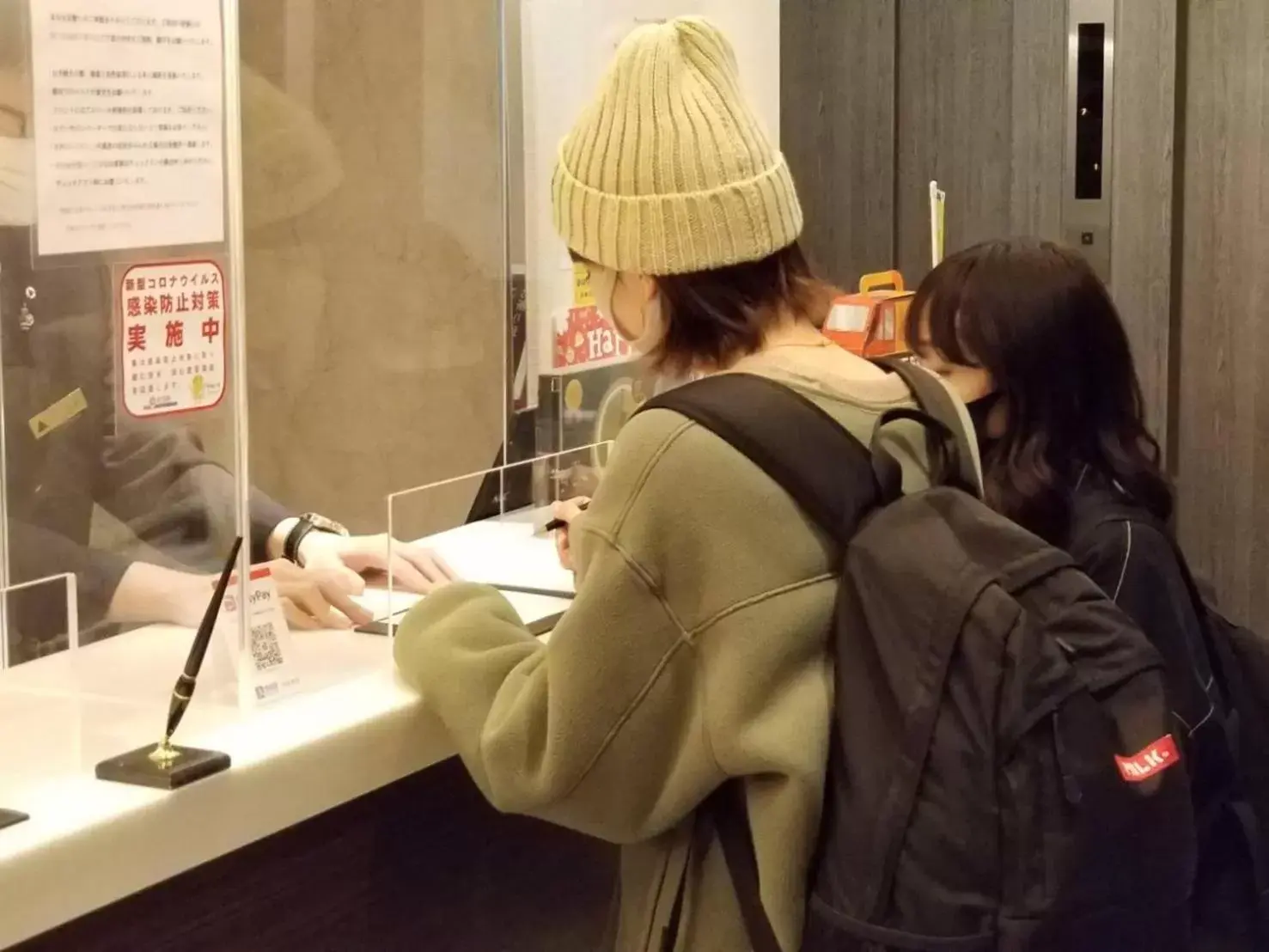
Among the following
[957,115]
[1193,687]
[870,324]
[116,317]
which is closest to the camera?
[116,317]

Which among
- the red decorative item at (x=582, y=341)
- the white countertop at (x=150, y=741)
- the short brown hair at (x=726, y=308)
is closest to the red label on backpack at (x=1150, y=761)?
the short brown hair at (x=726, y=308)

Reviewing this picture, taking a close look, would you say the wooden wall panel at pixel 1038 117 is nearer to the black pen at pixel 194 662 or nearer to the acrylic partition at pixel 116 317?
the acrylic partition at pixel 116 317

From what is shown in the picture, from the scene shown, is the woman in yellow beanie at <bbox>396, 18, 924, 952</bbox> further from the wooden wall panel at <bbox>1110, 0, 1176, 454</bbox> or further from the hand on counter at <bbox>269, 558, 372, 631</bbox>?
the wooden wall panel at <bbox>1110, 0, 1176, 454</bbox>

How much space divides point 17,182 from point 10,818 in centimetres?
48

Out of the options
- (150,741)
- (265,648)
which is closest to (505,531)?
(265,648)

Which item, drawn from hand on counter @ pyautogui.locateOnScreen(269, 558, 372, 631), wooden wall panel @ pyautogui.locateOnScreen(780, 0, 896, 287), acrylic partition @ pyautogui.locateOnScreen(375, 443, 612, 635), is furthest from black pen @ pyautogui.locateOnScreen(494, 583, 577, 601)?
wooden wall panel @ pyautogui.locateOnScreen(780, 0, 896, 287)

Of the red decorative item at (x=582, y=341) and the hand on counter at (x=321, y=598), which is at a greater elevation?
the red decorative item at (x=582, y=341)

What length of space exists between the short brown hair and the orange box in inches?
45.6

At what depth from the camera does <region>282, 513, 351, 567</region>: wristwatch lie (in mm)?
1481

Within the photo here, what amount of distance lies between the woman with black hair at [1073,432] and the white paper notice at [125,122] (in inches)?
36.8

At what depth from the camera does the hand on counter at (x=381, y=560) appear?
1463 millimetres

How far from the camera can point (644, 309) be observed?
4.31 ft

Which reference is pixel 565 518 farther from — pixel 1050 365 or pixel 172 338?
pixel 1050 365

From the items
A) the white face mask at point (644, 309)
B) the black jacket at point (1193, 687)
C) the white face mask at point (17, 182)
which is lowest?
the black jacket at point (1193, 687)
